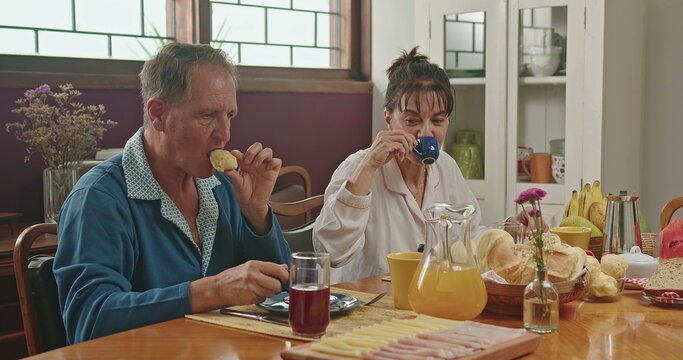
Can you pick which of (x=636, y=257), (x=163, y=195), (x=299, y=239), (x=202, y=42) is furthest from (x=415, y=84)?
(x=202, y=42)

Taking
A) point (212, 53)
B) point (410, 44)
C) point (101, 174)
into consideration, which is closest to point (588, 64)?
point (410, 44)

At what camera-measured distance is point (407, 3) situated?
4.23m

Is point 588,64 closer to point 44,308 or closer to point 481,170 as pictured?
point 481,170

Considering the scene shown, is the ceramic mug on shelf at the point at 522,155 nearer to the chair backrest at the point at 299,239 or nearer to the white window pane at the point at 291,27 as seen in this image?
the white window pane at the point at 291,27

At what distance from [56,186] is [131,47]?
90 cm

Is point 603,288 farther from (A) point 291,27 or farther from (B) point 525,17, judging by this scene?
(A) point 291,27

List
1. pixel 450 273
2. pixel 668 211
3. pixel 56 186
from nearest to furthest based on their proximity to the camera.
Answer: pixel 450 273 → pixel 668 211 → pixel 56 186

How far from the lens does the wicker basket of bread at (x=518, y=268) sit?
1.47 m

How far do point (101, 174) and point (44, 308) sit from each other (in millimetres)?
288

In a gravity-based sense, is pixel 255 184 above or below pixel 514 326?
above

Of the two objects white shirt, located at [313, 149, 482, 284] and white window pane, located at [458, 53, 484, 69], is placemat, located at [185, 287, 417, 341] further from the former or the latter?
white window pane, located at [458, 53, 484, 69]

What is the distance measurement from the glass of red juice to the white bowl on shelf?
8.60 feet

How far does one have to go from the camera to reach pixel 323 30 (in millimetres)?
4348

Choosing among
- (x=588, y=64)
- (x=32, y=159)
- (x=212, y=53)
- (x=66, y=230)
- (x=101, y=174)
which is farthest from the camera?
(x=588, y=64)
